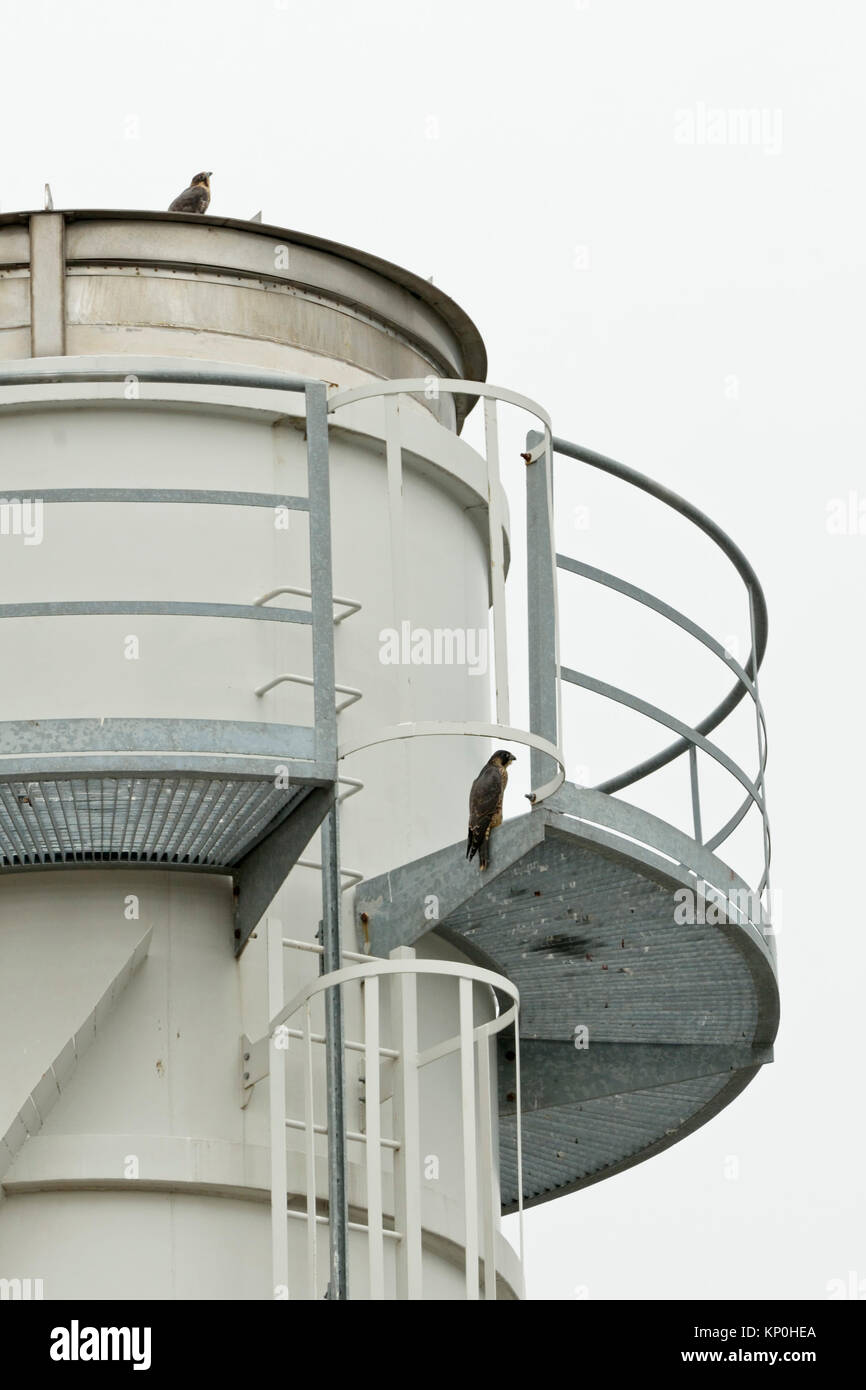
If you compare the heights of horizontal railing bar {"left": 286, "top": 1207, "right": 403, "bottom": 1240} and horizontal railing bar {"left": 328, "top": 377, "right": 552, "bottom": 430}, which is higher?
horizontal railing bar {"left": 328, "top": 377, "right": 552, "bottom": 430}

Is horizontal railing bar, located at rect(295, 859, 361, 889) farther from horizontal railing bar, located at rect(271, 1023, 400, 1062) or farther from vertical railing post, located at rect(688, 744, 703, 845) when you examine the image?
vertical railing post, located at rect(688, 744, 703, 845)

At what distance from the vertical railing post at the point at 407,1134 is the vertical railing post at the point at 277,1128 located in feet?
1.81

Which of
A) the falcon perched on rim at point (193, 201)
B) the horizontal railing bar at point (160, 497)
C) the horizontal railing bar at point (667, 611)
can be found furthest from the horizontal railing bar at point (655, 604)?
the falcon perched on rim at point (193, 201)

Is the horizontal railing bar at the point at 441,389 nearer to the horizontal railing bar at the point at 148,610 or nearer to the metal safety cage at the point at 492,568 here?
the metal safety cage at the point at 492,568

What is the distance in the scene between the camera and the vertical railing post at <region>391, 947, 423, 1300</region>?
43.5 ft

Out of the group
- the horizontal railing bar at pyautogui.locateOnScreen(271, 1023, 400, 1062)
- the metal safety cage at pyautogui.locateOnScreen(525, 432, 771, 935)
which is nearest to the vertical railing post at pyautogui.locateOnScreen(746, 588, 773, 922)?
the metal safety cage at pyautogui.locateOnScreen(525, 432, 771, 935)

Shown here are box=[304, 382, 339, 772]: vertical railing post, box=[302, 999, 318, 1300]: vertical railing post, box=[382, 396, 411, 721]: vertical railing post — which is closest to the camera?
box=[302, 999, 318, 1300]: vertical railing post

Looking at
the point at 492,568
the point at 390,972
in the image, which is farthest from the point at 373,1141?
the point at 492,568

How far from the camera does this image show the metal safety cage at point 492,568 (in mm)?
13547

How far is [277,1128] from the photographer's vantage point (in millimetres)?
13602

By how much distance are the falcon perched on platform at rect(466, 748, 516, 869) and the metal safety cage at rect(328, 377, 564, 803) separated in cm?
16

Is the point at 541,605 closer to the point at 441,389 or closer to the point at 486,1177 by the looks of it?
the point at 441,389

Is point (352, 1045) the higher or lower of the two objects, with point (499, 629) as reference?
lower

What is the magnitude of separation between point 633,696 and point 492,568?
121 cm
